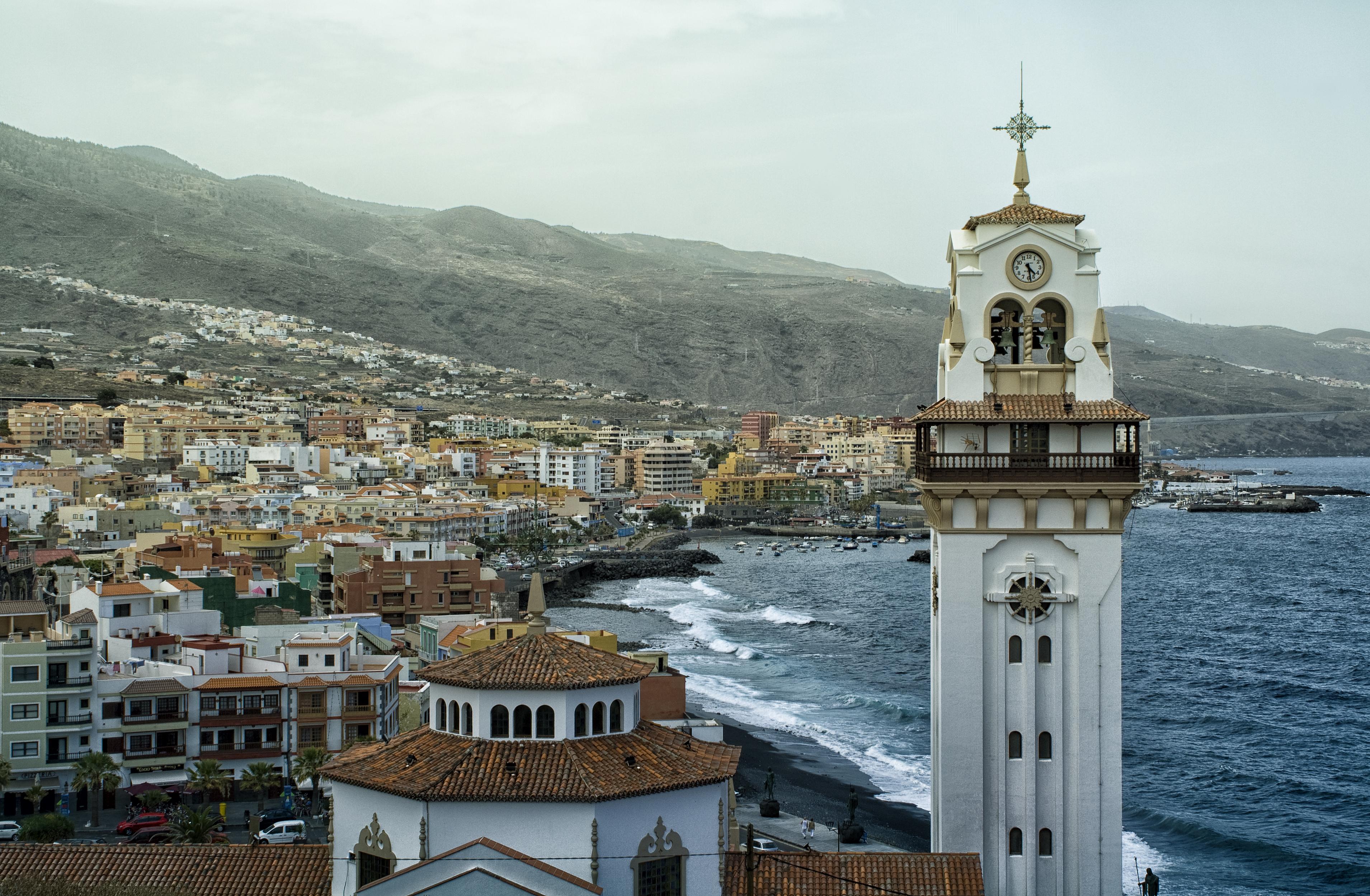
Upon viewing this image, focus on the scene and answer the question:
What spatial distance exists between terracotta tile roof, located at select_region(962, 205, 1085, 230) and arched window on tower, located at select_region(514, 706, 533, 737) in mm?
9842

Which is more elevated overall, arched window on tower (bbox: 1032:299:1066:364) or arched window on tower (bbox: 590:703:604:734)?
arched window on tower (bbox: 1032:299:1066:364)

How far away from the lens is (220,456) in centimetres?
14288

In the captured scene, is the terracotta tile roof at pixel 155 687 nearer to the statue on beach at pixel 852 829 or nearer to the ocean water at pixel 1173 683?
the statue on beach at pixel 852 829

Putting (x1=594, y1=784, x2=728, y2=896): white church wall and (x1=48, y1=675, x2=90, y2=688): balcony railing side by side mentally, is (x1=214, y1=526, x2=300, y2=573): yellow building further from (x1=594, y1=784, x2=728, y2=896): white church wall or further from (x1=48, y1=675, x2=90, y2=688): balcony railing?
(x1=594, y1=784, x2=728, y2=896): white church wall

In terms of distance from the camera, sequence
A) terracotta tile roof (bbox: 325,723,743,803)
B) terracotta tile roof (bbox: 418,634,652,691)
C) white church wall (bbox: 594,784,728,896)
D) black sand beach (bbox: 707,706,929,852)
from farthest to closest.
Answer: black sand beach (bbox: 707,706,929,852), terracotta tile roof (bbox: 418,634,652,691), white church wall (bbox: 594,784,728,896), terracotta tile roof (bbox: 325,723,743,803)

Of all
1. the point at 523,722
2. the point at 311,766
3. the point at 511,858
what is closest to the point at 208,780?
the point at 311,766

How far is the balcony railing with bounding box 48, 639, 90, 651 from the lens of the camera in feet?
121

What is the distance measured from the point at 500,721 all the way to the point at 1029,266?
10.2 m

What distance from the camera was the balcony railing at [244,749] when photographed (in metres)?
37.9

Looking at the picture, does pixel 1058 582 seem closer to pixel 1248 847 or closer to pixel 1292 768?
pixel 1248 847

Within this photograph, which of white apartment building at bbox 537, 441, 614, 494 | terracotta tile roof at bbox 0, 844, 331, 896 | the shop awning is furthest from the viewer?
white apartment building at bbox 537, 441, 614, 494

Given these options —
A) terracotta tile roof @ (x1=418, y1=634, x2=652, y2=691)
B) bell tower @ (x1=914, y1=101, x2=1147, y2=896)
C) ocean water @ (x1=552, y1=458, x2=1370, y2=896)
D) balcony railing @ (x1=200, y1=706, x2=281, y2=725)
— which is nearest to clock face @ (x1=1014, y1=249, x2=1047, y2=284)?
bell tower @ (x1=914, y1=101, x2=1147, y2=896)

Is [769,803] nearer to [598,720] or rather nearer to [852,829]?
[852,829]

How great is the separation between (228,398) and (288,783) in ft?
543
